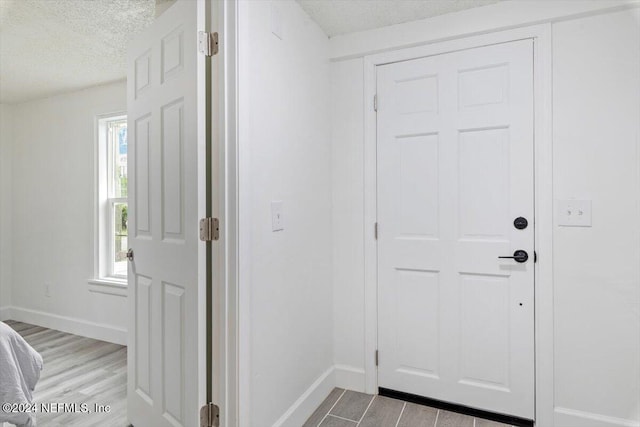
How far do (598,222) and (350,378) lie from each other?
1.66 m

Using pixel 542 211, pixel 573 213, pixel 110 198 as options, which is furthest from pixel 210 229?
pixel 110 198

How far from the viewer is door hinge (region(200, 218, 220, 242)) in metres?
1.42

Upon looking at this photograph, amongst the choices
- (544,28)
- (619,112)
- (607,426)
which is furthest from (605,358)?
(544,28)

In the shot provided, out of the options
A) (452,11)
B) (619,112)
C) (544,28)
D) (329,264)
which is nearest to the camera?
(619,112)

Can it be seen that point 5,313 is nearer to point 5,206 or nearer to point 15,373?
point 5,206

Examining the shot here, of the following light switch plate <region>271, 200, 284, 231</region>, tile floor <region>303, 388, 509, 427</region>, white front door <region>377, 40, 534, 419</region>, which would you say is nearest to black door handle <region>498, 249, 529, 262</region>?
white front door <region>377, 40, 534, 419</region>

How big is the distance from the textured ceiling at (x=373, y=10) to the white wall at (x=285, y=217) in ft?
0.32

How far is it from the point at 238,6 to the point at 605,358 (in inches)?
93.6

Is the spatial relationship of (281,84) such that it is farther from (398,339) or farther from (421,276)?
(398,339)

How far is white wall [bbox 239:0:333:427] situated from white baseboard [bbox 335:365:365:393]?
69 mm

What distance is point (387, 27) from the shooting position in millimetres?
2123

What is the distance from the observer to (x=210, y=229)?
1.44 metres

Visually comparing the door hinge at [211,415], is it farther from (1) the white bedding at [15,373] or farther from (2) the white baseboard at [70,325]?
(2) the white baseboard at [70,325]

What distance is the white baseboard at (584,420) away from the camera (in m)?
1.68
